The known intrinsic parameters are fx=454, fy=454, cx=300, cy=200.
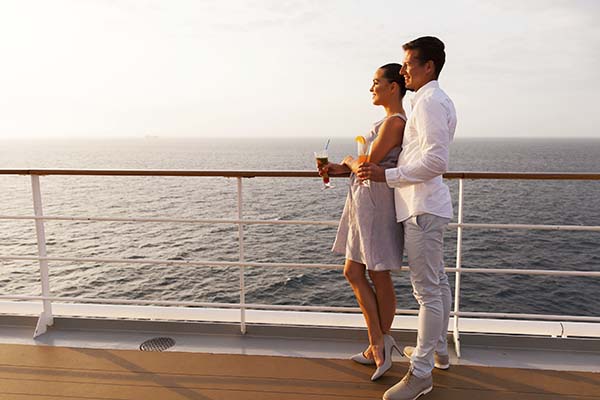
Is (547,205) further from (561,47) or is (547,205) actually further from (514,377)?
(561,47)

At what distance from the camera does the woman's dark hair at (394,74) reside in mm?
1741

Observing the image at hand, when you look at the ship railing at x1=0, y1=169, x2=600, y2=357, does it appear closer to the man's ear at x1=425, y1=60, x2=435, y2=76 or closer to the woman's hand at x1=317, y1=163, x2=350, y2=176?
the woman's hand at x1=317, y1=163, x2=350, y2=176

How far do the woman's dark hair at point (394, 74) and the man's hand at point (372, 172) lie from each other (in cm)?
33

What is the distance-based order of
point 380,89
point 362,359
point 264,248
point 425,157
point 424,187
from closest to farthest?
point 425,157, point 424,187, point 380,89, point 362,359, point 264,248

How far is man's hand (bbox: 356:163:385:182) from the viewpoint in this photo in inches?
66.6

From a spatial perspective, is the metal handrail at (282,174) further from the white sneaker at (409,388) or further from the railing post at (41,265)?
the white sneaker at (409,388)

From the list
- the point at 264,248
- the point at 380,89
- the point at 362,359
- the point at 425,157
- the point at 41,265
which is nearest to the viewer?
the point at 425,157

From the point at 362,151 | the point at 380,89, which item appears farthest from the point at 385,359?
the point at 380,89

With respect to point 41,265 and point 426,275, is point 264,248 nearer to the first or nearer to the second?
point 41,265

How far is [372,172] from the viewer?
5.57ft

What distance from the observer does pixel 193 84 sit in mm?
62562

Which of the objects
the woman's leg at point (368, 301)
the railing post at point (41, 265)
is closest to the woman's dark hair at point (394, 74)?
the woman's leg at point (368, 301)

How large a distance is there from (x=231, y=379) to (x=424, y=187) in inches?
43.9

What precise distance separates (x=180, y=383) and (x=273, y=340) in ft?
1.90
